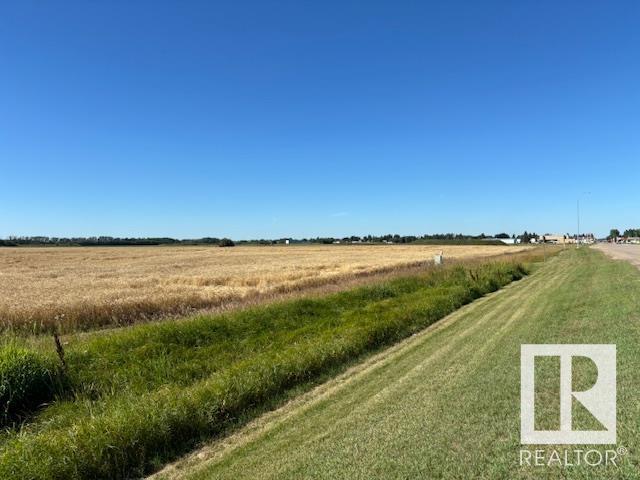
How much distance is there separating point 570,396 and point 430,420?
1775 millimetres

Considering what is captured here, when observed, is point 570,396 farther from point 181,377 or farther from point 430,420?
point 181,377

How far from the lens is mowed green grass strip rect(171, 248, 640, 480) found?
174 inches

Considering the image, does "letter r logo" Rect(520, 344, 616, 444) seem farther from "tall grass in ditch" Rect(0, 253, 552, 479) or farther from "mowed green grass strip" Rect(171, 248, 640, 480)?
"tall grass in ditch" Rect(0, 253, 552, 479)

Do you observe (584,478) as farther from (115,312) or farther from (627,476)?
(115,312)

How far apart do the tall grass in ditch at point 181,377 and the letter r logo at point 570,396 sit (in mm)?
4176

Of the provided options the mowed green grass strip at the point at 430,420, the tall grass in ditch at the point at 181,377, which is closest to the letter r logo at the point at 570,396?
the mowed green grass strip at the point at 430,420

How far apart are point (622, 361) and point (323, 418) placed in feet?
14.3

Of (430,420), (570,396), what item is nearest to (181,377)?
(430,420)

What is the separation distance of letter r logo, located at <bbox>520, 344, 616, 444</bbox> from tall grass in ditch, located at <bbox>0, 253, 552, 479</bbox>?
4.18 metres

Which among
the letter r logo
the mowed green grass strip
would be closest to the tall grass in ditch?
the mowed green grass strip

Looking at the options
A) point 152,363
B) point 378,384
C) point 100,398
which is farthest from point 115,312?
point 378,384

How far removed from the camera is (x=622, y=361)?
21.3ft

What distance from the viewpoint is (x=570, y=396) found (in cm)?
560

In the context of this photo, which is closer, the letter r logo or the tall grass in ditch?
the letter r logo
